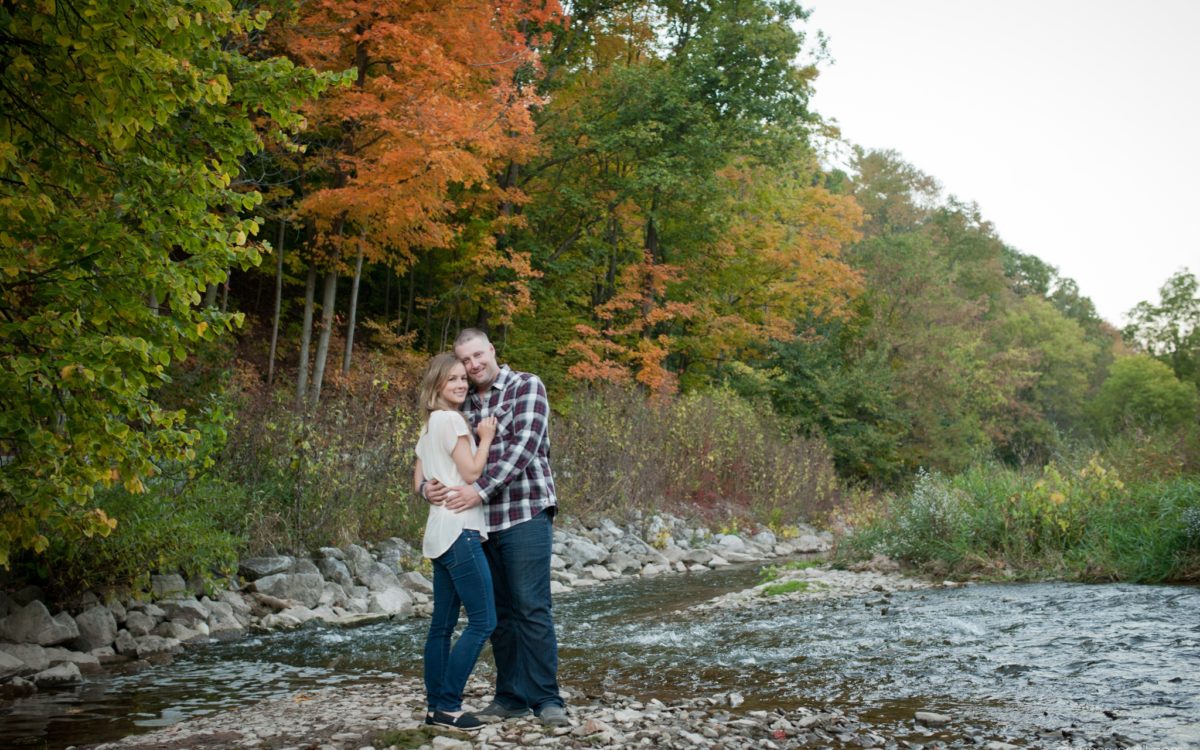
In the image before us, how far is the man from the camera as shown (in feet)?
15.3

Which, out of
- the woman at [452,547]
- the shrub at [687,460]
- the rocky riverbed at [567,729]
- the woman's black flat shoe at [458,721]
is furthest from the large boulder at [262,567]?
the woman's black flat shoe at [458,721]

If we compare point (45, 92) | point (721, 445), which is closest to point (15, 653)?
point (45, 92)

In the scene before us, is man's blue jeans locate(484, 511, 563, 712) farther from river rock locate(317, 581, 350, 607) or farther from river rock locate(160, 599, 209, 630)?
river rock locate(317, 581, 350, 607)

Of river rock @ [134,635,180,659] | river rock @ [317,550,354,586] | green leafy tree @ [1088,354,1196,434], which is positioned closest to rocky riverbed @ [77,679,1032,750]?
river rock @ [134,635,180,659]

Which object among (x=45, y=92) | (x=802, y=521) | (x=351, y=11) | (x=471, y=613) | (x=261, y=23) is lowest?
(x=802, y=521)

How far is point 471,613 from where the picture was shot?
4535 millimetres

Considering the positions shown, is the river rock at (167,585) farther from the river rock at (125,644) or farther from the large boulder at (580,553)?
the large boulder at (580,553)

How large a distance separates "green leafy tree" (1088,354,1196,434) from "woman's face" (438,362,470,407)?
52.3 m

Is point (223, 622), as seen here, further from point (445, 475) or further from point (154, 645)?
point (445, 475)

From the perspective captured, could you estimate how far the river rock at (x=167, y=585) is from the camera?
8617 millimetres

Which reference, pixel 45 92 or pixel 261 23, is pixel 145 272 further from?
pixel 261 23

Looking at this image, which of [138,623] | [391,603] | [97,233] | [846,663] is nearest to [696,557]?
[391,603]

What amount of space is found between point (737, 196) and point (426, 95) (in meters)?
13.7

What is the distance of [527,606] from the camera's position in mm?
4680
